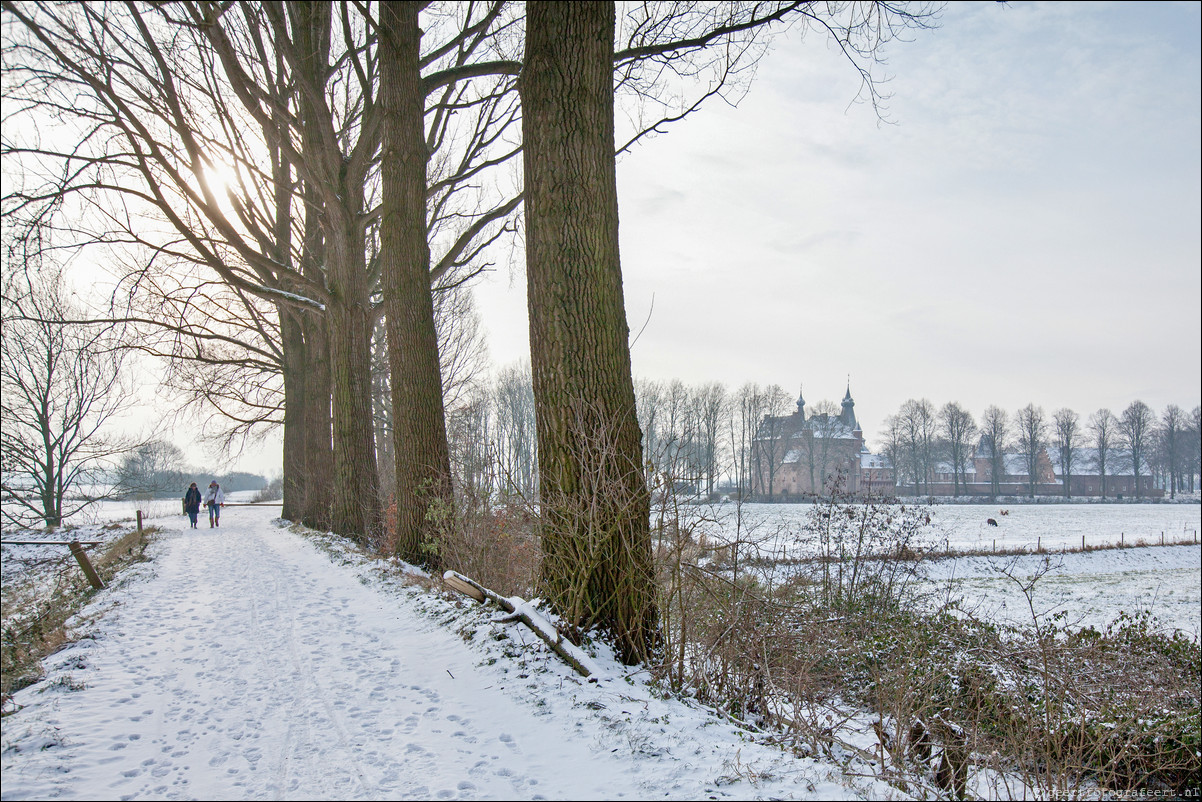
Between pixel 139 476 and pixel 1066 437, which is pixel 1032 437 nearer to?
pixel 1066 437

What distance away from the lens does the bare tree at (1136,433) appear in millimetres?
71938

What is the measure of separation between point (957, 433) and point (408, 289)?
7419 centimetres

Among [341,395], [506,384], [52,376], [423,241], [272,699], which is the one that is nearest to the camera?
[272,699]

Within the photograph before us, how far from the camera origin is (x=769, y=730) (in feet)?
13.3

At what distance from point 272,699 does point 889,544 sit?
814 cm

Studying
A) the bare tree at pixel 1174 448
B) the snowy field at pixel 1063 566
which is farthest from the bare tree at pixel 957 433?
the snowy field at pixel 1063 566

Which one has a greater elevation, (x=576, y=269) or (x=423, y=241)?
(x=423, y=241)

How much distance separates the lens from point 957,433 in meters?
70.5

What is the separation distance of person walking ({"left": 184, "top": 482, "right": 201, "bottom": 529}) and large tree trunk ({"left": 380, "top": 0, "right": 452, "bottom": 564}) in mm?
13410

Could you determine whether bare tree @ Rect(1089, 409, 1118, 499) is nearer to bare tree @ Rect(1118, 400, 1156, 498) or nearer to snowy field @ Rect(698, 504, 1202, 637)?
bare tree @ Rect(1118, 400, 1156, 498)

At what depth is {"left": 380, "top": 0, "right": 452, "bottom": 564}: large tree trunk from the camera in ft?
28.7

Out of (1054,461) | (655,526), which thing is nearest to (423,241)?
(655,526)

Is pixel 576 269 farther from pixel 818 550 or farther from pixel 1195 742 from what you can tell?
pixel 1195 742

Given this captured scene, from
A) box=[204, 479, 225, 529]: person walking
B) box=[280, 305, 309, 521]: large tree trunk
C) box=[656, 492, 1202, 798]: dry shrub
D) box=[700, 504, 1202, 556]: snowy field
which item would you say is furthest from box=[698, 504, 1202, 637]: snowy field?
box=[204, 479, 225, 529]: person walking
